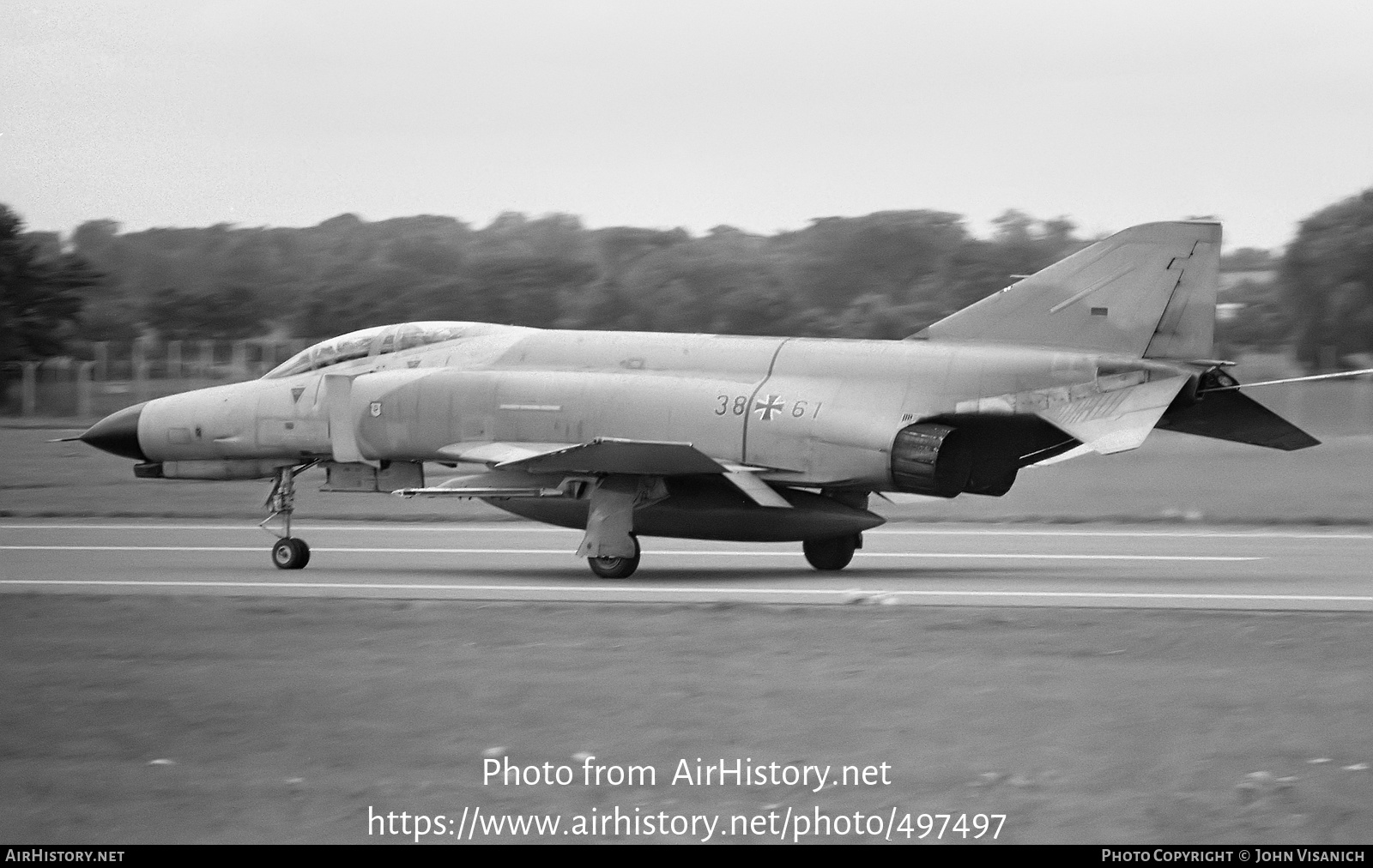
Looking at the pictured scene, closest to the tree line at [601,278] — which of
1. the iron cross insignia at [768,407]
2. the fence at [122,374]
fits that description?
the fence at [122,374]

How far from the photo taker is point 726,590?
47.1ft

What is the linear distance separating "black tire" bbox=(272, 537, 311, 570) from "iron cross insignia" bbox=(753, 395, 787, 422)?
4813 mm

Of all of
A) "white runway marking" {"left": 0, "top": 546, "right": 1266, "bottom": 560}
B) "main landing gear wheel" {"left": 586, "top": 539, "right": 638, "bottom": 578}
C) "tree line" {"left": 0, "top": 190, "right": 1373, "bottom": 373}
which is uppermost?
"tree line" {"left": 0, "top": 190, "right": 1373, "bottom": 373}

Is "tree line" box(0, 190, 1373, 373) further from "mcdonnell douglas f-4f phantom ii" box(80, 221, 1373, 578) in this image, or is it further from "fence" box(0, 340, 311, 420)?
"mcdonnell douglas f-4f phantom ii" box(80, 221, 1373, 578)

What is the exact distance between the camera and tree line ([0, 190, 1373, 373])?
3222 cm

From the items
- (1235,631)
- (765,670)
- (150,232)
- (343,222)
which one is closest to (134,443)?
(765,670)

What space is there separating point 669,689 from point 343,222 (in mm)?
30361

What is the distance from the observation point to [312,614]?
1233 centimetres

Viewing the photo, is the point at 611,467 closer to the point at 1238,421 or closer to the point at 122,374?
the point at 1238,421

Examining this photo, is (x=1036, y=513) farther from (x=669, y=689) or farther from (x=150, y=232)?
(x=150, y=232)

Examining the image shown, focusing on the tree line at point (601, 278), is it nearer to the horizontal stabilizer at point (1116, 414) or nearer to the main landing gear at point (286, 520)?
the main landing gear at point (286, 520)

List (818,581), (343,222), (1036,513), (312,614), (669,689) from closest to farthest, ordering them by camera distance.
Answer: (669,689)
(312,614)
(818,581)
(1036,513)
(343,222)

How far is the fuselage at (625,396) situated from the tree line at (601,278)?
13.3m

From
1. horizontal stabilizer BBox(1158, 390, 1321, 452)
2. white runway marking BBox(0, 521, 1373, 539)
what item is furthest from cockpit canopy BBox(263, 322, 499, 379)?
horizontal stabilizer BBox(1158, 390, 1321, 452)
